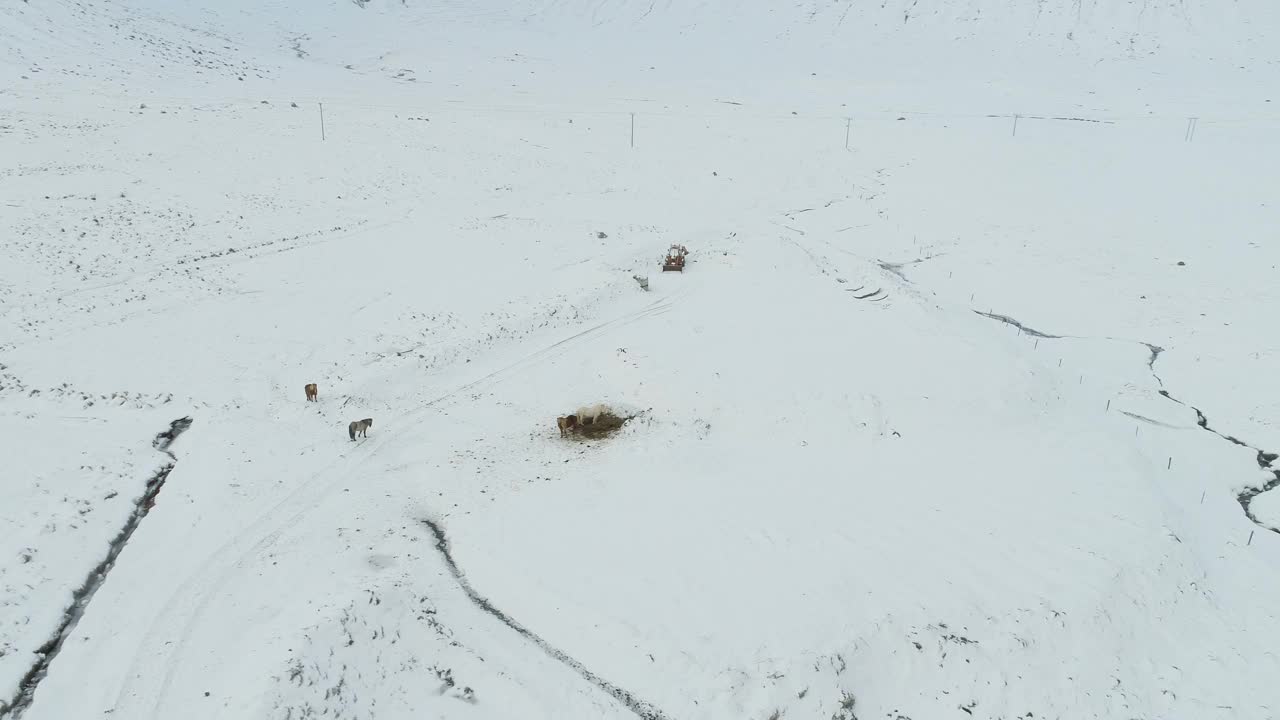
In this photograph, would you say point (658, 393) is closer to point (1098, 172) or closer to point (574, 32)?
point (1098, 172)

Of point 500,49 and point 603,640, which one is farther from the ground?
point 500,49

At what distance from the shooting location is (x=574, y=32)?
2403 inches

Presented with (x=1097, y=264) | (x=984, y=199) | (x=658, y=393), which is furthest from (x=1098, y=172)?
(x=658, y=393)

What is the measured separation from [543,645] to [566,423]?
208 inches

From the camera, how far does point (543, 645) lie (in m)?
10.5

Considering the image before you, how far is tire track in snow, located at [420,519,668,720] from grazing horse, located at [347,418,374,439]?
128 inches

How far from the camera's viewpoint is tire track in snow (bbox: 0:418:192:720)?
8.95 meters

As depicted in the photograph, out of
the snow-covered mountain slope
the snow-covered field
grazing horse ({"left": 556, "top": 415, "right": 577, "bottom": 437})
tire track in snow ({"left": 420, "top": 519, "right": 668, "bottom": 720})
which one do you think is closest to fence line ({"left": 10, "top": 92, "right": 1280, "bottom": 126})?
the snow-covered mountain slope

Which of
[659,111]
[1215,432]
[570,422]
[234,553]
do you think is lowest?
[1215,432]

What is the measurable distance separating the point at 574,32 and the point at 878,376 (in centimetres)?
5256

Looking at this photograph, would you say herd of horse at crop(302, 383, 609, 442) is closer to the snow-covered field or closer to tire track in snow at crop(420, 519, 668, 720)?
the snow-covered field

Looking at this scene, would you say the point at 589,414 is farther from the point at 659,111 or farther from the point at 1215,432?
the point at 659,111

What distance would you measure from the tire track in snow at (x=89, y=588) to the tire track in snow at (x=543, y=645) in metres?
4.55

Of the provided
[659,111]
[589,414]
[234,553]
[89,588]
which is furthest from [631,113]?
[89,588]
